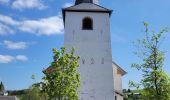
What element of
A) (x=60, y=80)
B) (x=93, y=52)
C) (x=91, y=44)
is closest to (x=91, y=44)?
(x=91, y=44)

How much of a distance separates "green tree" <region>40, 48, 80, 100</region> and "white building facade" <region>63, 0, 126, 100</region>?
5.72 metres

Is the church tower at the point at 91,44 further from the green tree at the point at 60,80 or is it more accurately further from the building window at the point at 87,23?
the green tree at the point at 60,80

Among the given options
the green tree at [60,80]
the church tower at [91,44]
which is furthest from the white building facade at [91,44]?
the green tree at [60,80]

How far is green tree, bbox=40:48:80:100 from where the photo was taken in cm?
1959

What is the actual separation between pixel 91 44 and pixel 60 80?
810 cm

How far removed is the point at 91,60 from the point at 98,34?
2.37 m

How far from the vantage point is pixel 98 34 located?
90.2 ft

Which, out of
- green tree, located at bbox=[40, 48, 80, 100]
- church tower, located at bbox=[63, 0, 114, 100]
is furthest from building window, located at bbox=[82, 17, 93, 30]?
Answer: green tree, located at bbox=[40, 48, 80, 100]

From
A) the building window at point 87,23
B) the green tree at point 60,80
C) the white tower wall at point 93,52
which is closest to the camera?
the green tree at point 60,80

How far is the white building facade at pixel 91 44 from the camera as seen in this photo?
26.1 m

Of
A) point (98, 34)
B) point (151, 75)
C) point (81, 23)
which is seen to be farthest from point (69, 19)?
point (151, 75)

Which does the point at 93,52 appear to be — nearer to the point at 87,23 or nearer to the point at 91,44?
the point at 91,44

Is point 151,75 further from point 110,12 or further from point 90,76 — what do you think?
point 110,12

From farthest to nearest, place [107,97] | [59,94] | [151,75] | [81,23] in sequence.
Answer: [81,23], [107,97], [59,94], [151,75]
